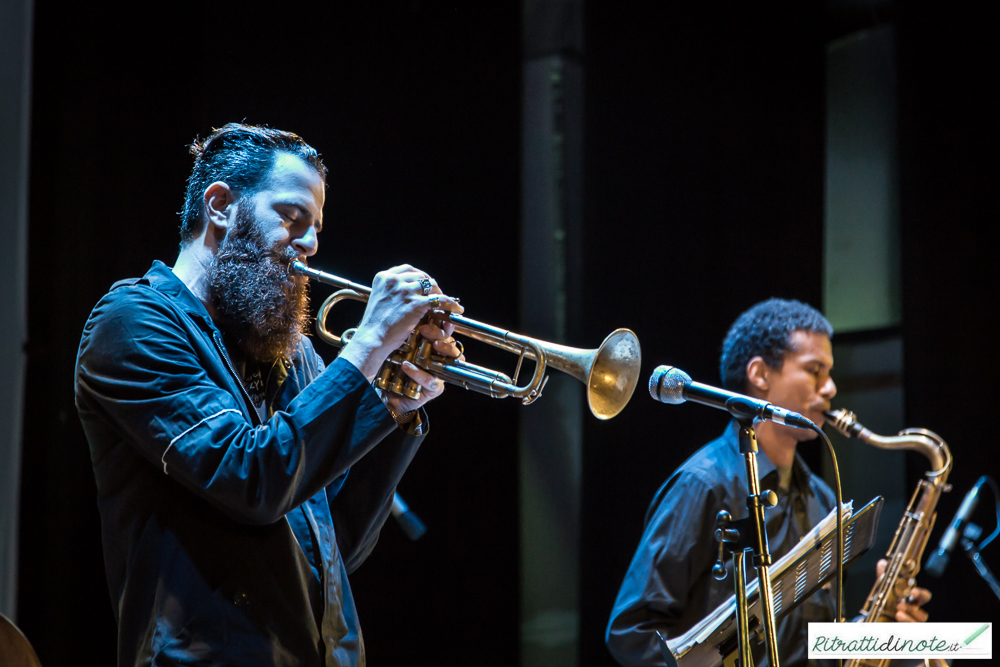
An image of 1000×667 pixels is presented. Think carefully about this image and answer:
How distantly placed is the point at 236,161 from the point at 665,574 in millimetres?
1666

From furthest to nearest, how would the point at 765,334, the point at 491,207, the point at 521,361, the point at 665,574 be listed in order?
the point at 491,207, the point at 765,334, the point at 665,574, the point at 521,361

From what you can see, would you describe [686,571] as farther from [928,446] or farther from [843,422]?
[928,446]

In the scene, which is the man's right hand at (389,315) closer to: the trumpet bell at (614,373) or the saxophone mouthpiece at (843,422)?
the trumpet bell at (614,373)

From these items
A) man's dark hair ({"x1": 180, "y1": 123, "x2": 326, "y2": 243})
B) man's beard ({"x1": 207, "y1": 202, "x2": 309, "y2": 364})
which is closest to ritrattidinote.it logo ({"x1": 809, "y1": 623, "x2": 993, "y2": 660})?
man's beard ({"x1": 207, "y1": 202, "x2": 309, "y2": 364})

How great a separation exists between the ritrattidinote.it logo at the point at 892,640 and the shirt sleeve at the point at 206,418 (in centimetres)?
106

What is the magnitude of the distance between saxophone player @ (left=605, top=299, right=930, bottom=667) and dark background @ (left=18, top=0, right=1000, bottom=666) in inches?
29.2

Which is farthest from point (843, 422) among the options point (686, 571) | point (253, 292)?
point (253, 292)

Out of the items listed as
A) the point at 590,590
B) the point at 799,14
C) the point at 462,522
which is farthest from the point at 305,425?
the point at 799,14

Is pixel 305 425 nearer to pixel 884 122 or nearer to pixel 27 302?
pixel 27 302

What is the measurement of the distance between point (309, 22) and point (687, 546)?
2210 mm

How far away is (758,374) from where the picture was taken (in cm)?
321

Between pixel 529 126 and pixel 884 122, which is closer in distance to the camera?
pixel 529 126

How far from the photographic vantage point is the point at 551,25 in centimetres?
413

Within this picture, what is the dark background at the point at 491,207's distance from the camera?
9.76 ft
